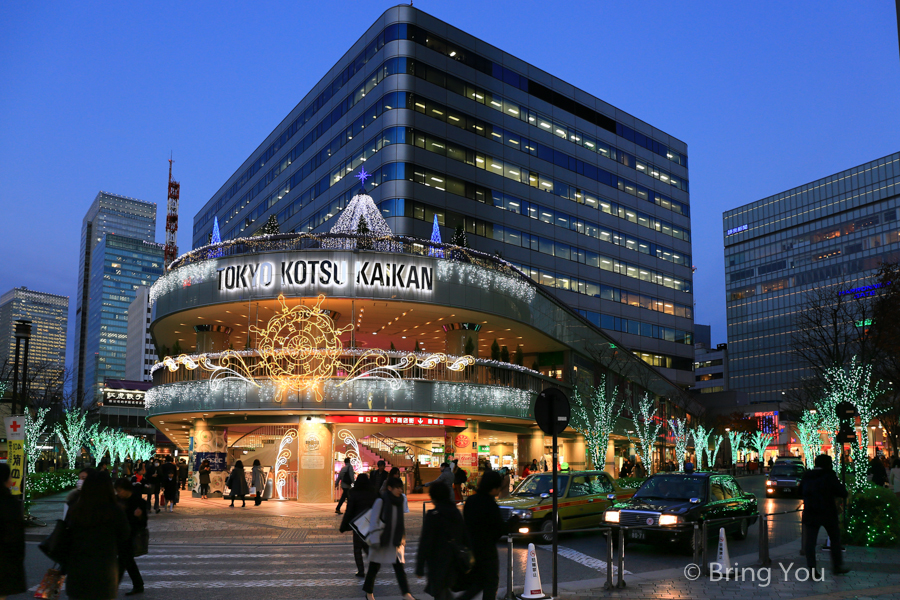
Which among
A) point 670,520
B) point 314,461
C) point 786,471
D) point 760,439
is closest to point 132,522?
point 670,520

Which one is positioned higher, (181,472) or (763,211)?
(763,211)

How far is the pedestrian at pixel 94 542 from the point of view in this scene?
20.7ft

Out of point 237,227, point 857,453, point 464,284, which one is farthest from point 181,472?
point 237,227

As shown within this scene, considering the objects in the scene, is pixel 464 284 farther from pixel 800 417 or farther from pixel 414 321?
pixel 800 417

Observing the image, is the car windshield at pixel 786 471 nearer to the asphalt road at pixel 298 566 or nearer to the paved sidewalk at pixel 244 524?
the paved sidewalk at pixel 244 524

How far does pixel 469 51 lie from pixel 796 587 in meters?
53.2

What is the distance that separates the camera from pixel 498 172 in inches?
2351

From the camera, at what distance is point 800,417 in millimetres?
65750

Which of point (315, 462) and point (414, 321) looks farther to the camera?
point (414, 321)

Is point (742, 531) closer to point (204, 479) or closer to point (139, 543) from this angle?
point (139, 543)

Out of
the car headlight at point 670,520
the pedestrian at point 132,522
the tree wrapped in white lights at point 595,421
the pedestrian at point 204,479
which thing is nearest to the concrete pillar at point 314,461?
the pedestrian at point 204,479

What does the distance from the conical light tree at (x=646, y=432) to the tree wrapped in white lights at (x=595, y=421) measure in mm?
2089

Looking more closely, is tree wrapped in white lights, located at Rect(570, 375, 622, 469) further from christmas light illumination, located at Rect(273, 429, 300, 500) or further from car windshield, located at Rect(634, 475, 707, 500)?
car windshield, located at Rect(634, 475, 707, 500)

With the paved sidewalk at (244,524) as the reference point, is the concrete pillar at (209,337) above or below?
above
